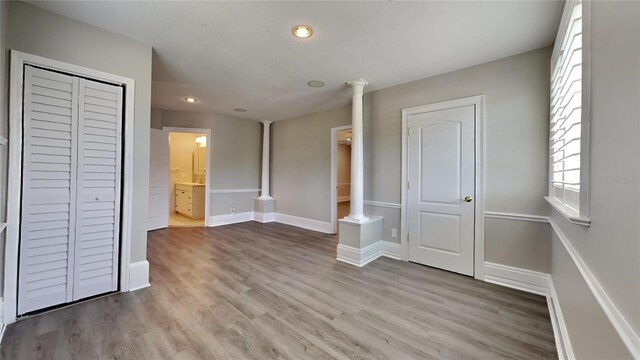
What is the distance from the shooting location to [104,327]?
5.89 ft

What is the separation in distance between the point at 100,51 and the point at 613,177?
11.1 ft

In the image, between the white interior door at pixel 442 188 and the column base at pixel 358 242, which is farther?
the column base at pixel 358 242

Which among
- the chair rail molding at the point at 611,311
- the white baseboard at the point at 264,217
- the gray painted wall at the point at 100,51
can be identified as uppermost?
the gray painted wall at the point at 100,51

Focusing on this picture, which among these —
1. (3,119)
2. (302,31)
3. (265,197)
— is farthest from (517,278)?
(265,197)

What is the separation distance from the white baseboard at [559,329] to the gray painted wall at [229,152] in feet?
17.3

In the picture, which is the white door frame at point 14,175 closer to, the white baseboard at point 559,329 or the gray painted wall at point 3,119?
the gray painted wall at point 3,119

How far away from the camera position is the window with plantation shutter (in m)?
1.39

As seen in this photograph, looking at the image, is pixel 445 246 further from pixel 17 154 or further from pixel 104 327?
pixel 17 154

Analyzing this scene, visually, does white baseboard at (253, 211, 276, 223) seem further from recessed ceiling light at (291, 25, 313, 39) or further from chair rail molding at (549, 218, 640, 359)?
chair rail molding at (549, 218, 640, 359)

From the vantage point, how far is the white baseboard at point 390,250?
335cm

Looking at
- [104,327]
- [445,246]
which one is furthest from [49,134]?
[445,246]

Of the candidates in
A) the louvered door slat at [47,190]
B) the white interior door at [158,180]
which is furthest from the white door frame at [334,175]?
the louvered door slat at [47,190]

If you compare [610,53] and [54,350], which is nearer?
[610,53]

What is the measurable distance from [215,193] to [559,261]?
5323 millimetres
